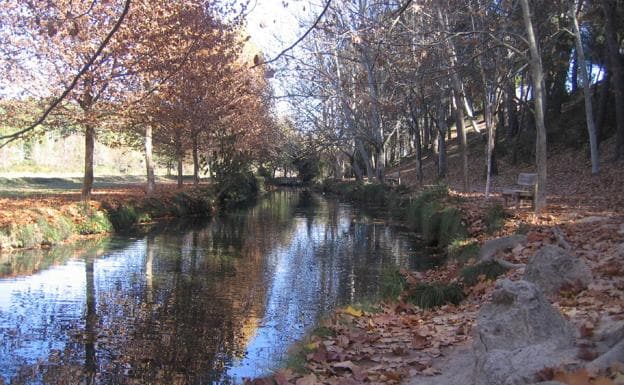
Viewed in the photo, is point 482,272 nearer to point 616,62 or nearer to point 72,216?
point 72,216

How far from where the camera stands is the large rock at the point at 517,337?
4.07 m

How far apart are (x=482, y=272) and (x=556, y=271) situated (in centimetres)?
270

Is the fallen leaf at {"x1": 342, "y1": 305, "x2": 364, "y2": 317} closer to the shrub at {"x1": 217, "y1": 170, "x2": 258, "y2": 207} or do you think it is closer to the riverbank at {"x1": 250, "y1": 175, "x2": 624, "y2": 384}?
the riverbank at {"x1": 250, "y1": 175, "x2": 624, "y2": 384}

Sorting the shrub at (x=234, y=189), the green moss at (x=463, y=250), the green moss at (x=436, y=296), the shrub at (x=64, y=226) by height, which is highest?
the shrub at (x=234, y=189)

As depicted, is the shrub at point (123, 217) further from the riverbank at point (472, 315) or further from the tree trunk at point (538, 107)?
the tree trunk at point (538, 107)

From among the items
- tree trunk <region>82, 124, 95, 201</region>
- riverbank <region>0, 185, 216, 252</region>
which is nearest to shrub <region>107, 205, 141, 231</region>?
riverbank <region>0, 185, 216, 252</region>

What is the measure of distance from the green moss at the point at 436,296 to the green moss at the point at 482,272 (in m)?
0.39

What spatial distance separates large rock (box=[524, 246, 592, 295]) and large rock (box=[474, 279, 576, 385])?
2142 millimetres

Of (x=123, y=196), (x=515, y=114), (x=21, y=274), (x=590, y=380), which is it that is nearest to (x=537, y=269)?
(x=590, y=380)

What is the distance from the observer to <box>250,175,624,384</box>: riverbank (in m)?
4.94

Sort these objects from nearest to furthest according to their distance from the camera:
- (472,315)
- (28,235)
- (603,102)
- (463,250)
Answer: (472,315), (463,250), (28,235), (603,102)

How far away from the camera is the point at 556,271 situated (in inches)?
285

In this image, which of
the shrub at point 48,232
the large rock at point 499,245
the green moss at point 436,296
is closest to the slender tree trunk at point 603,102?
the large rock at point 499,245

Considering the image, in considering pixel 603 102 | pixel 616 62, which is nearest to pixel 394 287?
pixel 616 62
